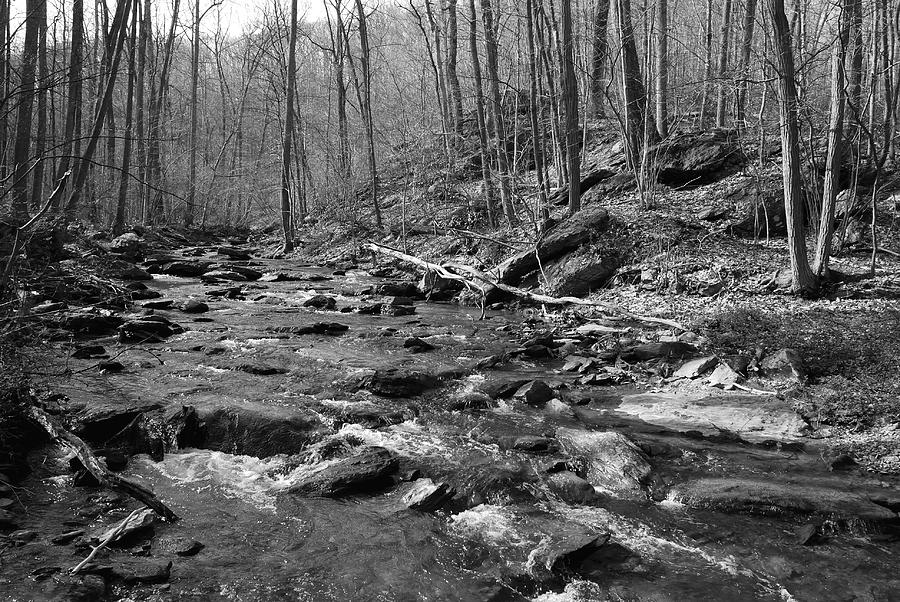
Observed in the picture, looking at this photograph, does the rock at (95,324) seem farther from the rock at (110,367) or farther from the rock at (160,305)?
the rock at (110,367)

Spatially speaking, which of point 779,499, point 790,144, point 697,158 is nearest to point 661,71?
point 697,158

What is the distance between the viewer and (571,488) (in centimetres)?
575

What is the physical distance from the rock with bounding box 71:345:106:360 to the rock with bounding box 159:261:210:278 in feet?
32.2

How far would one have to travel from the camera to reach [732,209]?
45.0 ft

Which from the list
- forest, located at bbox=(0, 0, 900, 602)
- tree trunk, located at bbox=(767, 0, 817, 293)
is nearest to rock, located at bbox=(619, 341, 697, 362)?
forest, located at bbox=(0, 0, 900, 602)

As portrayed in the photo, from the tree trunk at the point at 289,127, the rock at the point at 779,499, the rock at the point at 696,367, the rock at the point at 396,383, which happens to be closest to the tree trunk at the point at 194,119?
the tree trunk at the point at 289,127

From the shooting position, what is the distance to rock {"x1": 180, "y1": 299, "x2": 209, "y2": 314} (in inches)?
513

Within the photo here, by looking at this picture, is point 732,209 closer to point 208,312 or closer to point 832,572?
point 832,572

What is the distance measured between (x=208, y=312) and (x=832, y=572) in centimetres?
1199

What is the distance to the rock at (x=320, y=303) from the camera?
1409cm

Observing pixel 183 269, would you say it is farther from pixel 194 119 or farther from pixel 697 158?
pixel 194 119

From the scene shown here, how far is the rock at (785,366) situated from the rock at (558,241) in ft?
20.5

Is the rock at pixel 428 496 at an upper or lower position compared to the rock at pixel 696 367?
lower

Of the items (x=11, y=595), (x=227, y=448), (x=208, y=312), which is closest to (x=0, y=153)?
(x=208, y=312)
